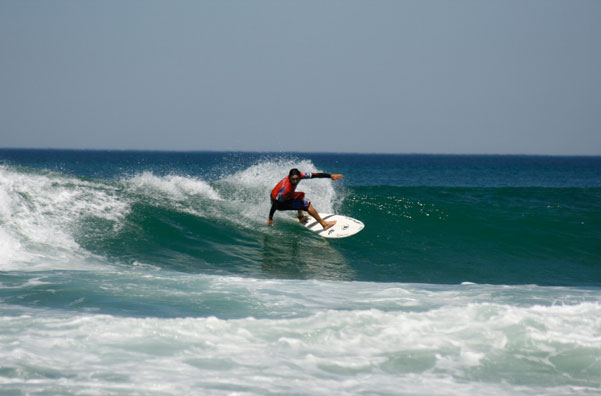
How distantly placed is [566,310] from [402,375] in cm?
248

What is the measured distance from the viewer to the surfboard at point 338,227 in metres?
11.7

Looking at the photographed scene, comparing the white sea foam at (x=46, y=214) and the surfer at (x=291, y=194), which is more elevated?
the surfer at (x=291, y=194)

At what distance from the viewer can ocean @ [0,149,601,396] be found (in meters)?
4.27

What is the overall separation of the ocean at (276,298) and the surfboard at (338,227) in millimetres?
187

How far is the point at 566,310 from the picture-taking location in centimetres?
575

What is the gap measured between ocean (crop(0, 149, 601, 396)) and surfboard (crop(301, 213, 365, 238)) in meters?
0.19

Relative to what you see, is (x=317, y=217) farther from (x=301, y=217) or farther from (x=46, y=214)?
(x=46, y=214)

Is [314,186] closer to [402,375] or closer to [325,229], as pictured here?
[325,229]

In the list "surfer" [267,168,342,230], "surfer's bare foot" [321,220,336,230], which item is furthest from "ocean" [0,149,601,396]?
"surfer" [267,168,342,230]

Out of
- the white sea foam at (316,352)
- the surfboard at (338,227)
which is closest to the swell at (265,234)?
the surfboard at (338,227)

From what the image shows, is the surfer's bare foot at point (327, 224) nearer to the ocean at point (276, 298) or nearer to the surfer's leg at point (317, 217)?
the surfer's leg at point (317, 217)

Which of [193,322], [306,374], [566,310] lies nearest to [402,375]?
[306,374]

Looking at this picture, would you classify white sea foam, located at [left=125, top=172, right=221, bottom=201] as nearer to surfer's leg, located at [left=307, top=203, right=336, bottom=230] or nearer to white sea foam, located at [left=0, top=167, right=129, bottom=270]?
white sea foam, located at [left=0, top=167, right=129, bottom=270]

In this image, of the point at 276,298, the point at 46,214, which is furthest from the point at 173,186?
the point at 276,298
